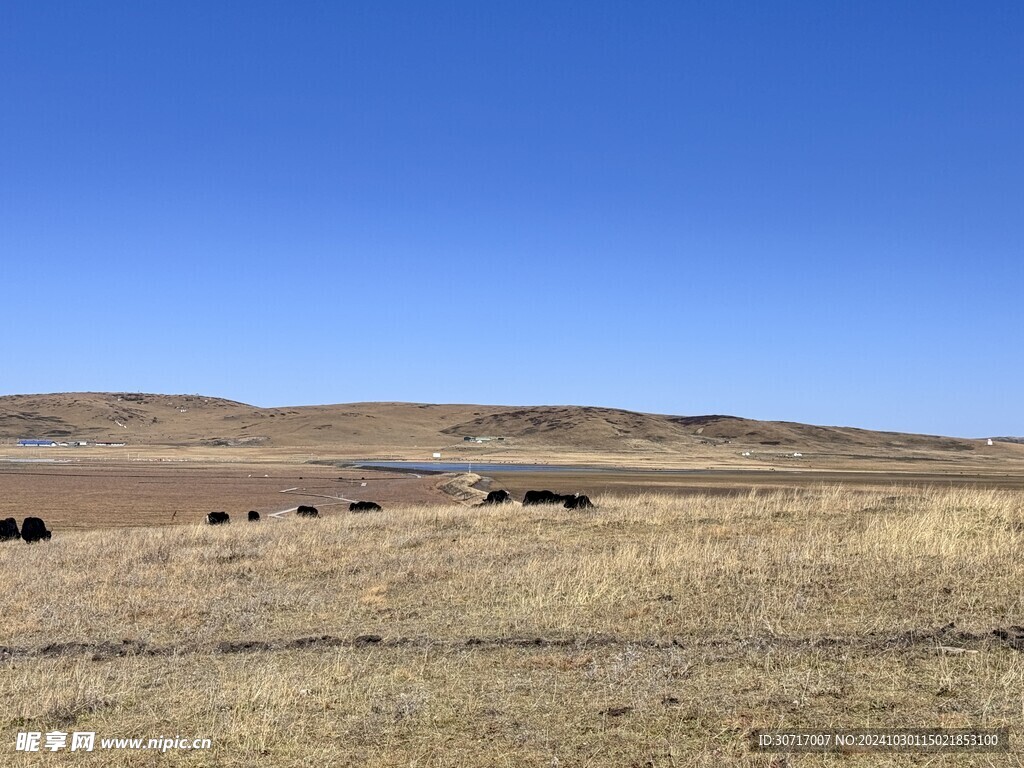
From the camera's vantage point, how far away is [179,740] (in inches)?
249

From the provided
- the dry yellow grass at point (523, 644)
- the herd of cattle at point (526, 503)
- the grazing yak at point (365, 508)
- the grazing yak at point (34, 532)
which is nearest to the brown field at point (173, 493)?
the herd of cattle at point (526, 503)

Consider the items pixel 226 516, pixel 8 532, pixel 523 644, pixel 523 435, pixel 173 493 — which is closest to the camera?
pixel 523 644

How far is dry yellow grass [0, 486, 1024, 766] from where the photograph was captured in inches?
247

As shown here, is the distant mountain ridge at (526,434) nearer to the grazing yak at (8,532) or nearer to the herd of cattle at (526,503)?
the herd of cattle at (526,503)

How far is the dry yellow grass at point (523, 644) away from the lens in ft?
20.6

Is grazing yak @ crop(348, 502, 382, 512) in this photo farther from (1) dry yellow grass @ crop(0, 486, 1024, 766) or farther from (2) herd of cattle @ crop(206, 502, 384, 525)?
(1) dry yellow grass @ crop(0, 486, 1024, 766)

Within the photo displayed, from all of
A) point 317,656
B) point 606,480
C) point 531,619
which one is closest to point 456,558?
point 531,619

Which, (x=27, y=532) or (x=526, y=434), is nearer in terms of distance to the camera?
(x=27, y=532)

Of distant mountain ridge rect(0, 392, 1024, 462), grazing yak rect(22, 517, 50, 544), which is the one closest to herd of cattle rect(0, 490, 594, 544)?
grazing yak rect(22, 517, 50, 544)

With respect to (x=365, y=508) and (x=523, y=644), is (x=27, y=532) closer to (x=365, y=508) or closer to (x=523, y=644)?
(x=365, y=508)

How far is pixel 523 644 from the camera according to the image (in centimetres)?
905

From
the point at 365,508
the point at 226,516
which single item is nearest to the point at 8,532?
the point at 226,516

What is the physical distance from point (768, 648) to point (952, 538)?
Answer: 755 cm

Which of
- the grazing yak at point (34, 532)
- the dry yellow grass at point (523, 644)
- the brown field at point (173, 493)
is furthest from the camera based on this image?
the brown field at point (173, 493)
